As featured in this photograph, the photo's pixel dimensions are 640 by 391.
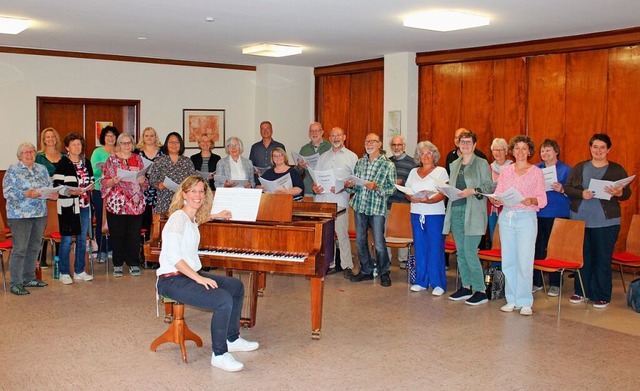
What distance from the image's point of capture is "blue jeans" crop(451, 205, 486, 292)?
7.05 metres

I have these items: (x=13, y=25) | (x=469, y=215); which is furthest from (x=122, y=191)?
(x=469, y=215)

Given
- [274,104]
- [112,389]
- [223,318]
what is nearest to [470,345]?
[223,318]

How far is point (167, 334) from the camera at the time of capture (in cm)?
538

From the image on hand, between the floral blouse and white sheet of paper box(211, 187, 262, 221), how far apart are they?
2.60 meters

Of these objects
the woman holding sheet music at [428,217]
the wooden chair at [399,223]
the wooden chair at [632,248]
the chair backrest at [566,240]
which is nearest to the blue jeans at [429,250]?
the woman holding sheet music at [428,217]

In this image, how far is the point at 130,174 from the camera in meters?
7.84

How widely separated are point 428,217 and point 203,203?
286 cm

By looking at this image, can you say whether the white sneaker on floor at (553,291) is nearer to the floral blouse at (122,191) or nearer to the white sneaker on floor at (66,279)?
the floral blouse at (122,191)

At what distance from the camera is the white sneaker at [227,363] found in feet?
16.5

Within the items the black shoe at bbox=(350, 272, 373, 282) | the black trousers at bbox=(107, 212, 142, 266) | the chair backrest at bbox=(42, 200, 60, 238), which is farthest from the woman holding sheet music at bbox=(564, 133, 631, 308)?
the chair backrest at bbox=(42, 200, 60, 238)

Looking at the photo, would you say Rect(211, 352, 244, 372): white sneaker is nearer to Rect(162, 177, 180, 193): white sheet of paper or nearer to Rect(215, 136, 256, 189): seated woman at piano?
Rect(162, 177, 180, 193): white sheet of paper

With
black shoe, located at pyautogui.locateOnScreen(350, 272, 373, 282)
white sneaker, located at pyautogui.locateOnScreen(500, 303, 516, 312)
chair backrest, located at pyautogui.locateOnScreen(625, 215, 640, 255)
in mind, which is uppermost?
chair backrest, located at pyautogui.locateOnScreen(625, 215, 640, 255)

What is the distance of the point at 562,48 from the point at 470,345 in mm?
4903

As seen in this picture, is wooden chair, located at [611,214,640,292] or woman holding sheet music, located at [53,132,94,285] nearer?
wooden chair, located at [611,214,640,292]
